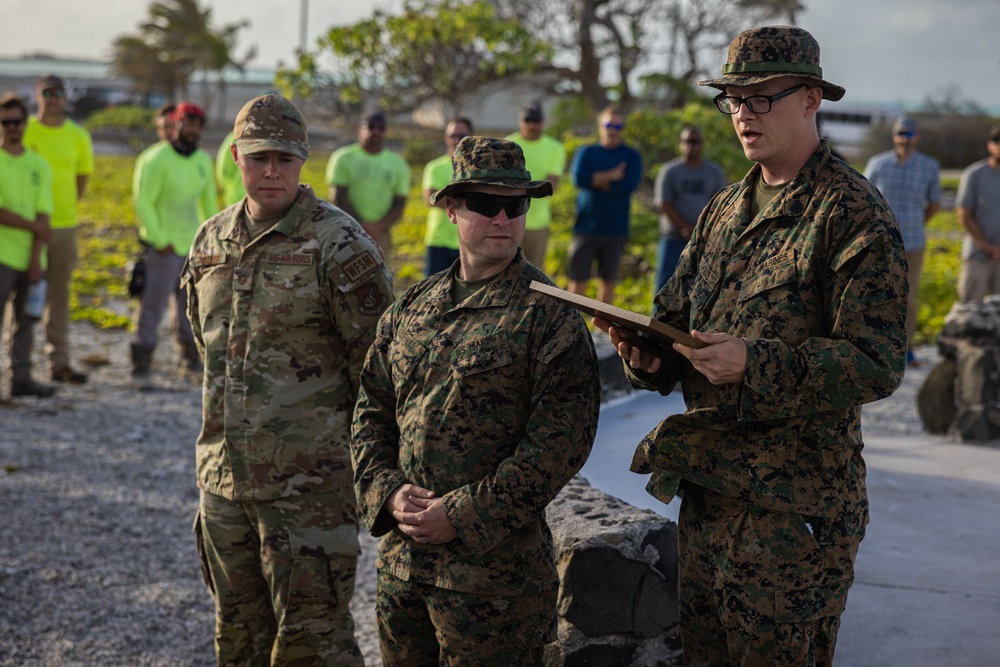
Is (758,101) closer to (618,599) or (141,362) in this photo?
(618,599)

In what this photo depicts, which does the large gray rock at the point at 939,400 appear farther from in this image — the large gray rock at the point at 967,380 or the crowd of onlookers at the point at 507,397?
the crowd of onlookers at the point at 507,397

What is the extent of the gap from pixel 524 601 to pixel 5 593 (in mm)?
2814

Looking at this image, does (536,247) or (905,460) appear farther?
(536,247)

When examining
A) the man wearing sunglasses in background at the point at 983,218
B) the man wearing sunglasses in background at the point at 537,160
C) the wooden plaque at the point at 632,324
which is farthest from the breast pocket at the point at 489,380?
the man wearing sunglasses in background at the point at 983,218

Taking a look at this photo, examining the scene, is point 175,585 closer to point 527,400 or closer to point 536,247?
point 527,400

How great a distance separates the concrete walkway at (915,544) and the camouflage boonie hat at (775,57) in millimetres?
2216

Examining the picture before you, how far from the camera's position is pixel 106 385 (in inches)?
320

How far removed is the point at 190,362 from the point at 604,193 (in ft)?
12.0

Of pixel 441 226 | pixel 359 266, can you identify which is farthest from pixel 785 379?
pixel 441 226

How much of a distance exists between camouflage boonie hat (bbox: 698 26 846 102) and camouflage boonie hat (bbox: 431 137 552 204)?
572 mm

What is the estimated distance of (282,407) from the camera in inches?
129

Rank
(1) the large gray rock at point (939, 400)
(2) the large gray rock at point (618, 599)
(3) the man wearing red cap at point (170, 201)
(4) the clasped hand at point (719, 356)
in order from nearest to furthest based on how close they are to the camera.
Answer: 1. (4) the clasped hand at point (719, 356)
2. (2) the large gray rock at point (618, 599)
3. (1) the large gray rock at point (939, 400)
4. (3) the man wearing red cap at point (170, 201)

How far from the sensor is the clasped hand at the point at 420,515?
265 centimetres

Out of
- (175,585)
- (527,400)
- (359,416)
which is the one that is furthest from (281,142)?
(175,585)
